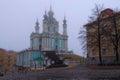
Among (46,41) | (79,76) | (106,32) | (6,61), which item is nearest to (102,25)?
(106,32)

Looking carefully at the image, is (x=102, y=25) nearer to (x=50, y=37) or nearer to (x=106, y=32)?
(x=106, y=32)

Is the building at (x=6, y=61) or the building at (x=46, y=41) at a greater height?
the building at (x=46, y=41)

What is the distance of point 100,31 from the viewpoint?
184 feet

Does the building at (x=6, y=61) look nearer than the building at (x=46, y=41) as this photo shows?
No

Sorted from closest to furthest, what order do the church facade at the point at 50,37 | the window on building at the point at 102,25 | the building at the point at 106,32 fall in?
the building at the point at 106,32 → the window on building at the point at 102,25 → the church facade at the point at 50,37

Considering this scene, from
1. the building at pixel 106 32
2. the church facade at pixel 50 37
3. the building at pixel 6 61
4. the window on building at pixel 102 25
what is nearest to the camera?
the building at pixel 106 32

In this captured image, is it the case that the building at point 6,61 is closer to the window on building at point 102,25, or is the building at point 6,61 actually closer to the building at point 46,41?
the building at point 46,41

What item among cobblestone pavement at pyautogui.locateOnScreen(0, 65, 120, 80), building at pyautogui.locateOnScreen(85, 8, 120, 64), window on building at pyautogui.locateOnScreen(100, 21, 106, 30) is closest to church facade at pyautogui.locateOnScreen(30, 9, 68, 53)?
building at pyautogui.locateOnScreen(85, 8, 120, 64)

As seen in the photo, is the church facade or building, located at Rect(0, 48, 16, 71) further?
building, located at Rect(0, 48, 16, 71)

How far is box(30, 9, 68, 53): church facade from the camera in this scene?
→ 103000mm

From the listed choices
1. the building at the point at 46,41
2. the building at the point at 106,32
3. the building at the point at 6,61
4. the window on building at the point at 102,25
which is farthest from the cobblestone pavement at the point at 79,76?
the building at the point at 6,61

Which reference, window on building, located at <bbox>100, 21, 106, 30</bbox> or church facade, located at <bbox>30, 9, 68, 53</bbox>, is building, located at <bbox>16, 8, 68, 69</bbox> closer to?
church facade, located at <bbox>30, 9, 68, 53</bbox>

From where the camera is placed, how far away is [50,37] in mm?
103688

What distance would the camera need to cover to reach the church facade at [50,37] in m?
103
